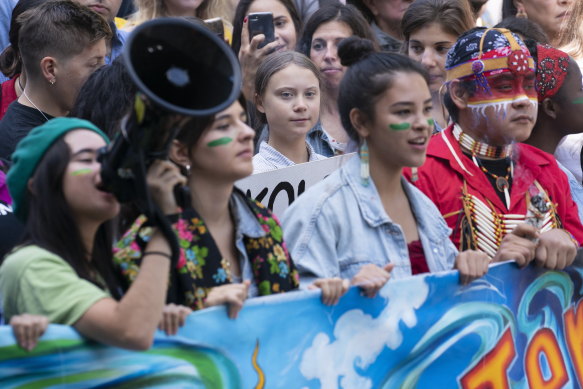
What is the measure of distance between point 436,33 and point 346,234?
101 inches

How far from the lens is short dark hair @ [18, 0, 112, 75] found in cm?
473

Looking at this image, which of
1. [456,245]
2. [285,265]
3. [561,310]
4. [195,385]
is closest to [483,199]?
[456,245]

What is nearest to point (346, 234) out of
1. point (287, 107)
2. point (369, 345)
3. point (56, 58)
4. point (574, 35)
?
point (369, 345)

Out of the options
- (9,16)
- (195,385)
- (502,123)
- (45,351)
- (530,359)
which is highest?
(9,16)

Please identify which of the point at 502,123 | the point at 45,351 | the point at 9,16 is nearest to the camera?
the point at 45,351

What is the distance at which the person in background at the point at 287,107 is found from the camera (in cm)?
523

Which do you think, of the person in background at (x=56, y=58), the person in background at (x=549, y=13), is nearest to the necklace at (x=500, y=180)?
the person in background at (x=56, y=58)

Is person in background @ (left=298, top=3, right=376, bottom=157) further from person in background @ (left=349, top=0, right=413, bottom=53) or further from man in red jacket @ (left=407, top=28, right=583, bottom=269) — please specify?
man in red jacket @ (left=407, top=28, right=583, bottom=269)

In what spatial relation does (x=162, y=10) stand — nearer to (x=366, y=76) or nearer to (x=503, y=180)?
(x=366, y=76)

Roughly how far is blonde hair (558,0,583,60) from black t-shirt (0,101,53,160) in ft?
11.0

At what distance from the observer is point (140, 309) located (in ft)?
8.84

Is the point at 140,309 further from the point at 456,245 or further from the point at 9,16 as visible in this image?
the point at 9,16

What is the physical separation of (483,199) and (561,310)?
1.91 ft

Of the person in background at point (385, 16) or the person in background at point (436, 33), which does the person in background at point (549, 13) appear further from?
the person in background at point (436, 33)
